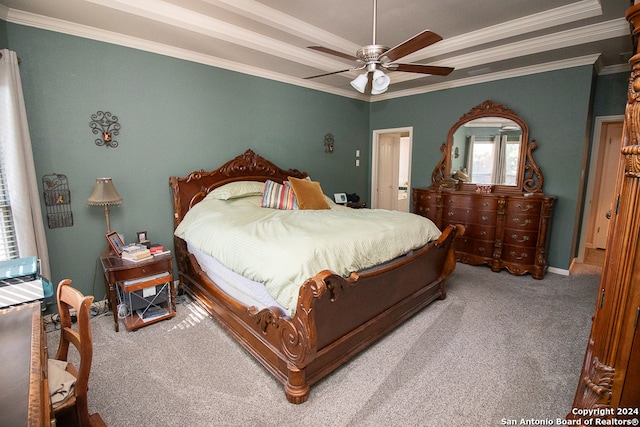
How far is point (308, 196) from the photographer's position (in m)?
3.60

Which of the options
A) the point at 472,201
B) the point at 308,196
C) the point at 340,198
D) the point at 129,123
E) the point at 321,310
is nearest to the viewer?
the point at 321,310

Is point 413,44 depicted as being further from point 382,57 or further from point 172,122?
point 172,122

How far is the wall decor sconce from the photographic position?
4.96 m

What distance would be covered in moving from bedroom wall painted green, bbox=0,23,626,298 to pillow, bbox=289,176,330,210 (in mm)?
878

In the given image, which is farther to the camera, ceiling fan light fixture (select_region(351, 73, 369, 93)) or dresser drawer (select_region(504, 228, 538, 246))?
dresser drawer (select_region(504, 228, 538, 246))

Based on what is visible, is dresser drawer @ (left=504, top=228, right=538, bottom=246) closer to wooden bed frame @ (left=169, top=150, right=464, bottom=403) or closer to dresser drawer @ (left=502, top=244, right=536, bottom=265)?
dresser drawer @ (left=502, top=244, right=536, bottom=265)

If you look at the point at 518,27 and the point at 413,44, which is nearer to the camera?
the point at 413,44

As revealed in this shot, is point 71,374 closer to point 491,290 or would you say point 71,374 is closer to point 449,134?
point 491,290

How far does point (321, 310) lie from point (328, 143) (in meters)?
3.63

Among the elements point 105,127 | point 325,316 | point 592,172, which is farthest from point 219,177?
point 592,172

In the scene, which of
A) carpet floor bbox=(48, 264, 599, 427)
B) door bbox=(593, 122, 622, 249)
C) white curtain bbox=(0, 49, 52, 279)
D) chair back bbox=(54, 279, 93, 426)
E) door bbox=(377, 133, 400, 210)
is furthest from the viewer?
door bbox=(377, 133, 400, 210)

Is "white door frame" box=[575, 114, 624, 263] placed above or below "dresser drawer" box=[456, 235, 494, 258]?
above

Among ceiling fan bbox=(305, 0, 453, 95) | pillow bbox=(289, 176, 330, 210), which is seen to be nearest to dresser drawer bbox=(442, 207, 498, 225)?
pillow bbox=(289, 176, 330, 210)

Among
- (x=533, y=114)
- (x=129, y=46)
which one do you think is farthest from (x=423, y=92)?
(x=129, y=46)
